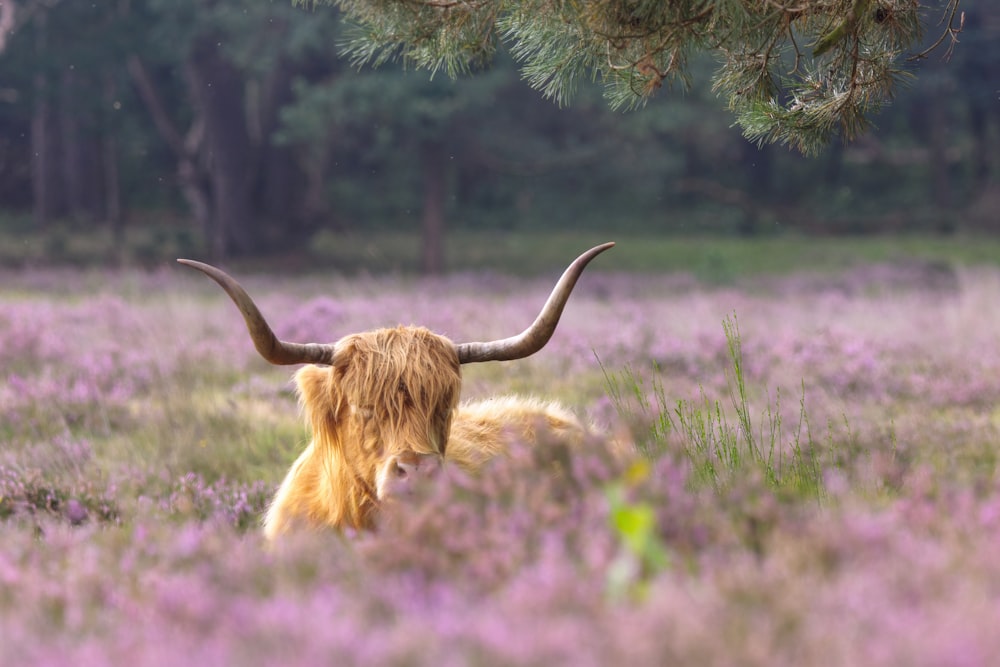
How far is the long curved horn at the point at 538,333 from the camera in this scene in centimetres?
461

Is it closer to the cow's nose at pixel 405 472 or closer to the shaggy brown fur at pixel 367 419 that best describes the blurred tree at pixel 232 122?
the shaggy brown fur at pixel 367 419

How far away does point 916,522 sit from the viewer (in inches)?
101

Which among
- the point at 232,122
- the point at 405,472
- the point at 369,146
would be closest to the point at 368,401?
the point at 405,472

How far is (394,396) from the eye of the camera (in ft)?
14.5

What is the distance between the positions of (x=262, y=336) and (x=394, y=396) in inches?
22.7

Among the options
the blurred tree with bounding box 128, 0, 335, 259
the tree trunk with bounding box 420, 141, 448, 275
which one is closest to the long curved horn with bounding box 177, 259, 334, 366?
the blurred tree with bounding box 128, 0, 335, 259

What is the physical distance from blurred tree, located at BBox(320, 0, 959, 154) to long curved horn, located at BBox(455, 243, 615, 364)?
0.96 metres

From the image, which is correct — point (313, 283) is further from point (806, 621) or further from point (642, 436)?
point (806, 621)

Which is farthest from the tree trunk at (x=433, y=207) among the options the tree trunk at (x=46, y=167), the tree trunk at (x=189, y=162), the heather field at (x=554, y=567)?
the heather field at (x=554, y=567)

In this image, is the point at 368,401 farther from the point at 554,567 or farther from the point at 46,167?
the point at 46,167

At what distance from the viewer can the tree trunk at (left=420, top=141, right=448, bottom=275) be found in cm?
2700

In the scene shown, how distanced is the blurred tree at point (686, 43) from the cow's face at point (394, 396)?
1454 millimetres

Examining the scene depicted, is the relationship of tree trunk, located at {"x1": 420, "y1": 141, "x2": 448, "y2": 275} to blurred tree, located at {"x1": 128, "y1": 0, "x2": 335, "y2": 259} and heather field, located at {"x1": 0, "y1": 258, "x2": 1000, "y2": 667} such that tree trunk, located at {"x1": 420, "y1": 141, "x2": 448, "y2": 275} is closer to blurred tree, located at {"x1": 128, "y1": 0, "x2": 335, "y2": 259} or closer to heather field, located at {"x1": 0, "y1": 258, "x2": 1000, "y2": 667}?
blurred tree, located at {"x1": 128, "y1": 0, "x2": 335, "y2": 259}

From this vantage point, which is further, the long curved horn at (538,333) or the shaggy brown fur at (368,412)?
the long curved horn at (538,333)
